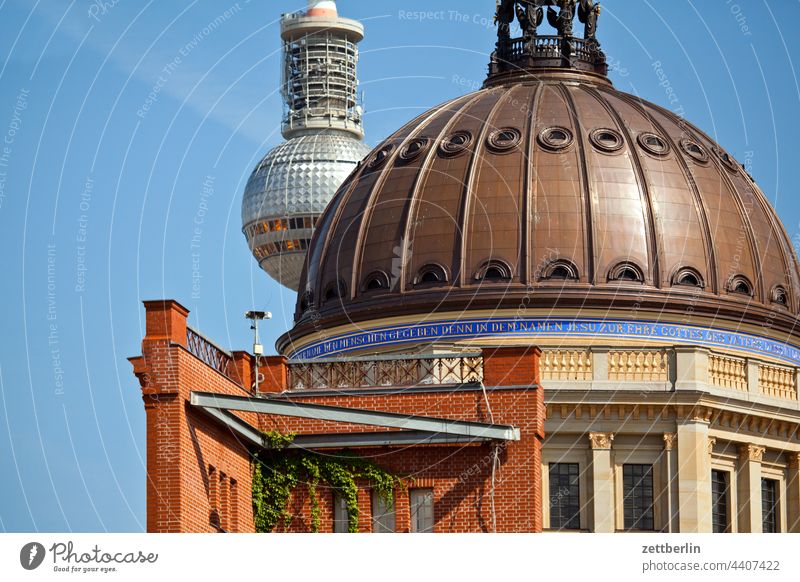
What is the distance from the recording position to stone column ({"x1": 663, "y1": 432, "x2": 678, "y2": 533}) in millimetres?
84688

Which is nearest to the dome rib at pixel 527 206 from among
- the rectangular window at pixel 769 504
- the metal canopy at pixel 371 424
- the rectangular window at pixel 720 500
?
the rectangular window at pixel 720 500

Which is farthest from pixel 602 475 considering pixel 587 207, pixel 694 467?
pixel 587 207

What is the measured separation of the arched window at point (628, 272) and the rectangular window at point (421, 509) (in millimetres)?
26393

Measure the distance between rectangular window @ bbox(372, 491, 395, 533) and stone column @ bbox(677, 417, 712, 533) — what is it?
23021 mm

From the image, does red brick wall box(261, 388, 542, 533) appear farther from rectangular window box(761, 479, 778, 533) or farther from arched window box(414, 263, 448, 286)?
rectangular window box(761, 479, 778, 533)

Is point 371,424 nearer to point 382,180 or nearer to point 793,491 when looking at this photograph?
point 793,491

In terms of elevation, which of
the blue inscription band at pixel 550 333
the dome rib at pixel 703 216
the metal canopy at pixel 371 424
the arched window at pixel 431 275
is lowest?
the metal canopy at pixel 371 424

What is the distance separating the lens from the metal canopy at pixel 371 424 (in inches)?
2338

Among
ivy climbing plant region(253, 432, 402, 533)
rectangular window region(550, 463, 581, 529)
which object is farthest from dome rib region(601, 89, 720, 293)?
ivy climbing plant region(253, 432, 402, 533)

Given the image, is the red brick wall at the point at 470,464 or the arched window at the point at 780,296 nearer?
→ the red brick wall at the point at 470,464

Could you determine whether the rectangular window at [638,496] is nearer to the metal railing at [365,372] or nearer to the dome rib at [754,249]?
the dome rib at [754,249]

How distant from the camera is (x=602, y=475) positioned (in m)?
85.2
